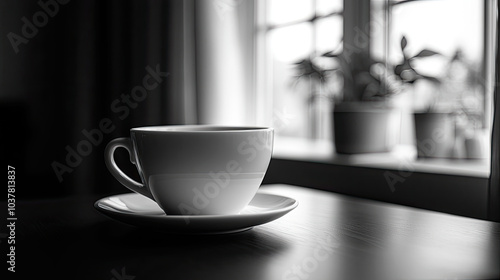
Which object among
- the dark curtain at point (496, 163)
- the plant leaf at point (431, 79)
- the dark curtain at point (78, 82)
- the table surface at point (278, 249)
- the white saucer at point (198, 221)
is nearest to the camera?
the table surface at point (278, 249)

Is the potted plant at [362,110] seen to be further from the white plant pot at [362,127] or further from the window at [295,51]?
the window at [295,51]

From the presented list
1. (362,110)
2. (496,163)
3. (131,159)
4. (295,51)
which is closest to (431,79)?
(362,110)

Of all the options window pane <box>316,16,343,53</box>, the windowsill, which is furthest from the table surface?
window pane <box>316,16,343,53</box>

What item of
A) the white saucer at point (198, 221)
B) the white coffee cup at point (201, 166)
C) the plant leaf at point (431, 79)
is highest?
the plant leaf at point (431, 79)

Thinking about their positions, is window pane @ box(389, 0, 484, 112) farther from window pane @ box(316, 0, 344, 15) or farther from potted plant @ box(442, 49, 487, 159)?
window pane @ box(316, 0, 344, 15)

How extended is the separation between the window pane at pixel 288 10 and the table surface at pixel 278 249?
1.67 m

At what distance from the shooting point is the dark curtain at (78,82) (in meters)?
2.25

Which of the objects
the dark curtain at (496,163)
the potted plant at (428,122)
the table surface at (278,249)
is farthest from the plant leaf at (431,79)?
the table surface at (278,249)

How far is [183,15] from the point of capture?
2.29 meters

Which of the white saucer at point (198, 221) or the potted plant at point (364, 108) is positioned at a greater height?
the potted plant at point (364, 108)

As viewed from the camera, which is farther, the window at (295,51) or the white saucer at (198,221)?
the window at (295,51)

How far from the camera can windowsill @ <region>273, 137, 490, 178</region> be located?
4.70 feet

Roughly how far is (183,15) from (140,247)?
74.2 inches

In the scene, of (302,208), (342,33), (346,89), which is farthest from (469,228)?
(342,33)
